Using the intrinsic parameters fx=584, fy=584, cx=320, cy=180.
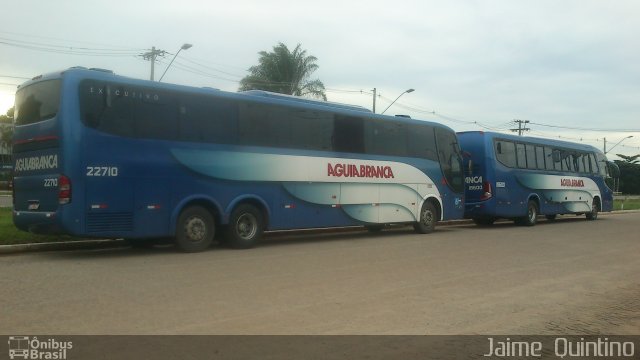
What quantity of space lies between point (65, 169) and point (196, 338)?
6320 millimetres

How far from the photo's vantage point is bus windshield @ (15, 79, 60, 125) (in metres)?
10.9

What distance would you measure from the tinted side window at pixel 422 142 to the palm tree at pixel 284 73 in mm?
22098

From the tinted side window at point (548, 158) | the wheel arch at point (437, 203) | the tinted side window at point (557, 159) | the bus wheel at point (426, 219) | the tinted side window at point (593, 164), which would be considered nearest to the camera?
the bus wheel at point (426, 219)

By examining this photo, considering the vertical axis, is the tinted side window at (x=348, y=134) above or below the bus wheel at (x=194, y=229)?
above

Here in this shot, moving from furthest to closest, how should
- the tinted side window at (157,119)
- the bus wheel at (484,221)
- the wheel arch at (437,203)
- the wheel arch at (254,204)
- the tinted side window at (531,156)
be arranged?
the bus wheel at (484,221)
the tinted side window at (531,156)
the wheel arch at (437,203)
the wheel arch at (254,204)
the tinted side window at (157,119)

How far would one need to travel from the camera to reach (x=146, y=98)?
11.6 meters

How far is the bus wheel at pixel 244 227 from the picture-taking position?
13078 mm

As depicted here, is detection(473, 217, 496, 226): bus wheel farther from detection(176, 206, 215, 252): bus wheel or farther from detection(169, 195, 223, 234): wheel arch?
detection(176, 206, 215, 252): bus wheel

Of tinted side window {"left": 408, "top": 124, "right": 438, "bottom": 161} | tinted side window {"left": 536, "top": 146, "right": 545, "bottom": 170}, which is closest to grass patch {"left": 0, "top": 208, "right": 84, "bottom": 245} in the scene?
tinted side window {"left": 408, "top": 124, "right": 438, "bottom": 161}

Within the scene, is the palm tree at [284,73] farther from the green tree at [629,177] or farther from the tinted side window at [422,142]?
the green tree at [629,177]

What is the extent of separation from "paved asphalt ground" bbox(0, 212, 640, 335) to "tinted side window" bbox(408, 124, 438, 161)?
5.08 m

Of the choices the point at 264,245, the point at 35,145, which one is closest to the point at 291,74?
the point at 264,245

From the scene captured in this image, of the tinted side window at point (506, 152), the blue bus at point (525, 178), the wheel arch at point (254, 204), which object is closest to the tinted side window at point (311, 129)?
the wheel arch at point (254, 204)

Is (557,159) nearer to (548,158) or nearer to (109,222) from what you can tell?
(548,158)
